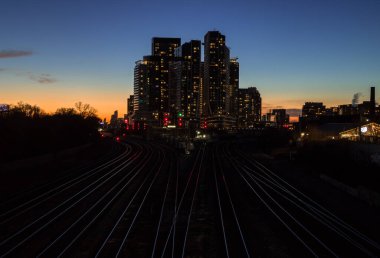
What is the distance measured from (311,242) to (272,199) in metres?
10.8

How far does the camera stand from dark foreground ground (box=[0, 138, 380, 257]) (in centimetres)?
1733

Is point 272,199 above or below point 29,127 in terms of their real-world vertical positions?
below

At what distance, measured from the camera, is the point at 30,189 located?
3225 centimetres

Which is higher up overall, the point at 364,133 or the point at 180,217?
the point at 364,133

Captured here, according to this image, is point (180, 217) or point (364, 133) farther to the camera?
point (364, 133)

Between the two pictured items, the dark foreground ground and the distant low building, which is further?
the distant low building

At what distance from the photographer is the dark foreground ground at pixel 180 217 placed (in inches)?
682

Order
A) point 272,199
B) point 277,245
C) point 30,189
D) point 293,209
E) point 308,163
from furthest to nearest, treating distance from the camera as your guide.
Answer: point 308,163
point 30,189
point 272,199
point 293,209
point 277,245

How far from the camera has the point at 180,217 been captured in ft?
75.6

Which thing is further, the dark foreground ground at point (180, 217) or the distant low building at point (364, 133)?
the distant low building at point (364, 133)

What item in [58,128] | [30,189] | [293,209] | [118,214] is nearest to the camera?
[118,214]

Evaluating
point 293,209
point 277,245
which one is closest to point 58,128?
point 293,209

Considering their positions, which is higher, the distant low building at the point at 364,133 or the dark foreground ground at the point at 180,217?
the distant low building at the point at 364,133

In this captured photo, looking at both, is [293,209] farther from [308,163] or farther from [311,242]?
[308,163]
